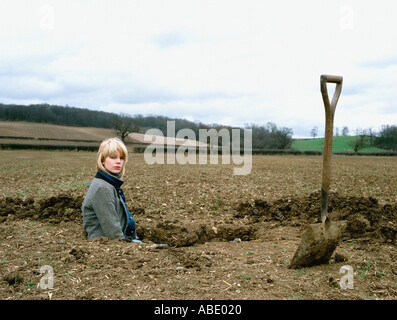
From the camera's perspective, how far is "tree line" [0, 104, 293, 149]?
60.5 m

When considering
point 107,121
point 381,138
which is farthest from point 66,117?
point 381,138

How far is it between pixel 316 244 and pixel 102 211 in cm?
264

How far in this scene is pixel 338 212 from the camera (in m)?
5.91

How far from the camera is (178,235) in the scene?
17.5 ft

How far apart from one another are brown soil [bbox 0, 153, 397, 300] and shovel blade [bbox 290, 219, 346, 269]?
95mm

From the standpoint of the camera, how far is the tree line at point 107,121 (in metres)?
60.5

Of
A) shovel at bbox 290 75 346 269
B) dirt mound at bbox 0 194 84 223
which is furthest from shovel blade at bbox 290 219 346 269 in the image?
dirt mound at bbox 0 194 84 223

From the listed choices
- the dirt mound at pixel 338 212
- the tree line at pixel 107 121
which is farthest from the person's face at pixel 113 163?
the tree line at pixel 107 121

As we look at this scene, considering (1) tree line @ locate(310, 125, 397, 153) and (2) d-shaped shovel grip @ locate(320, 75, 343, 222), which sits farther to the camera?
(1) tree line @ locate(310, 125, 397, 153)

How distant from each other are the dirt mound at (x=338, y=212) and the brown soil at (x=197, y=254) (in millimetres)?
19

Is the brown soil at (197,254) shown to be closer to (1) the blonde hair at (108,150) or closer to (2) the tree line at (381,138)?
(1) the blonde hair at (108,150)

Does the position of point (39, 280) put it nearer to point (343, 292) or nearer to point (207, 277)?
point (207, 277)

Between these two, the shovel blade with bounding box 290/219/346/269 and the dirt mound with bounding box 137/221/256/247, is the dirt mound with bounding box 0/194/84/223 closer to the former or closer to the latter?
the dirt mound with bounding box 137/221/256/247
